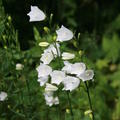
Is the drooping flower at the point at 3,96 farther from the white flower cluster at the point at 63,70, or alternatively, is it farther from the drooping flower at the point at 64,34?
the drooping flower at the point at 64,34

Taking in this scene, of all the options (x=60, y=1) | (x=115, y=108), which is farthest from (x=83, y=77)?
(x=60, y=1)

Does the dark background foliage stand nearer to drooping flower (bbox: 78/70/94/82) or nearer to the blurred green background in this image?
the blurred green background

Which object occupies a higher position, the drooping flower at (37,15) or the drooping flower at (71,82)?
the drooping flower at (37,15)

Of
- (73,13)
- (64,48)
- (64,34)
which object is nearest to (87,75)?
(64,34)

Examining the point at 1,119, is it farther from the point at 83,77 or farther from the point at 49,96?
the point at 83,77

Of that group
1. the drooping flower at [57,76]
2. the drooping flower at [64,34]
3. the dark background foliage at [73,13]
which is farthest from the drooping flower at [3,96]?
the dark background foliage at [73,13]

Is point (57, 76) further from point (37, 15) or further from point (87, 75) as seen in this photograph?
point (37, 15)

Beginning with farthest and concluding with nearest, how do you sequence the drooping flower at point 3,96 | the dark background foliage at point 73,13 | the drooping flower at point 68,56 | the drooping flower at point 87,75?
1. the dark background foliage at point 73,13
2. the drooping flower at point 3,96
3. the drooping flower at point 68,56
4. the drooping flower at point 87,75

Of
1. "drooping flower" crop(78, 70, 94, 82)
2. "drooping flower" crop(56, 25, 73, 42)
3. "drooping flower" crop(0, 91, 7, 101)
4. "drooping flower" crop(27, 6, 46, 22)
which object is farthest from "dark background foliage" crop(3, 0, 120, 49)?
"drooping flower" crop(78, 70, 94, 82)
